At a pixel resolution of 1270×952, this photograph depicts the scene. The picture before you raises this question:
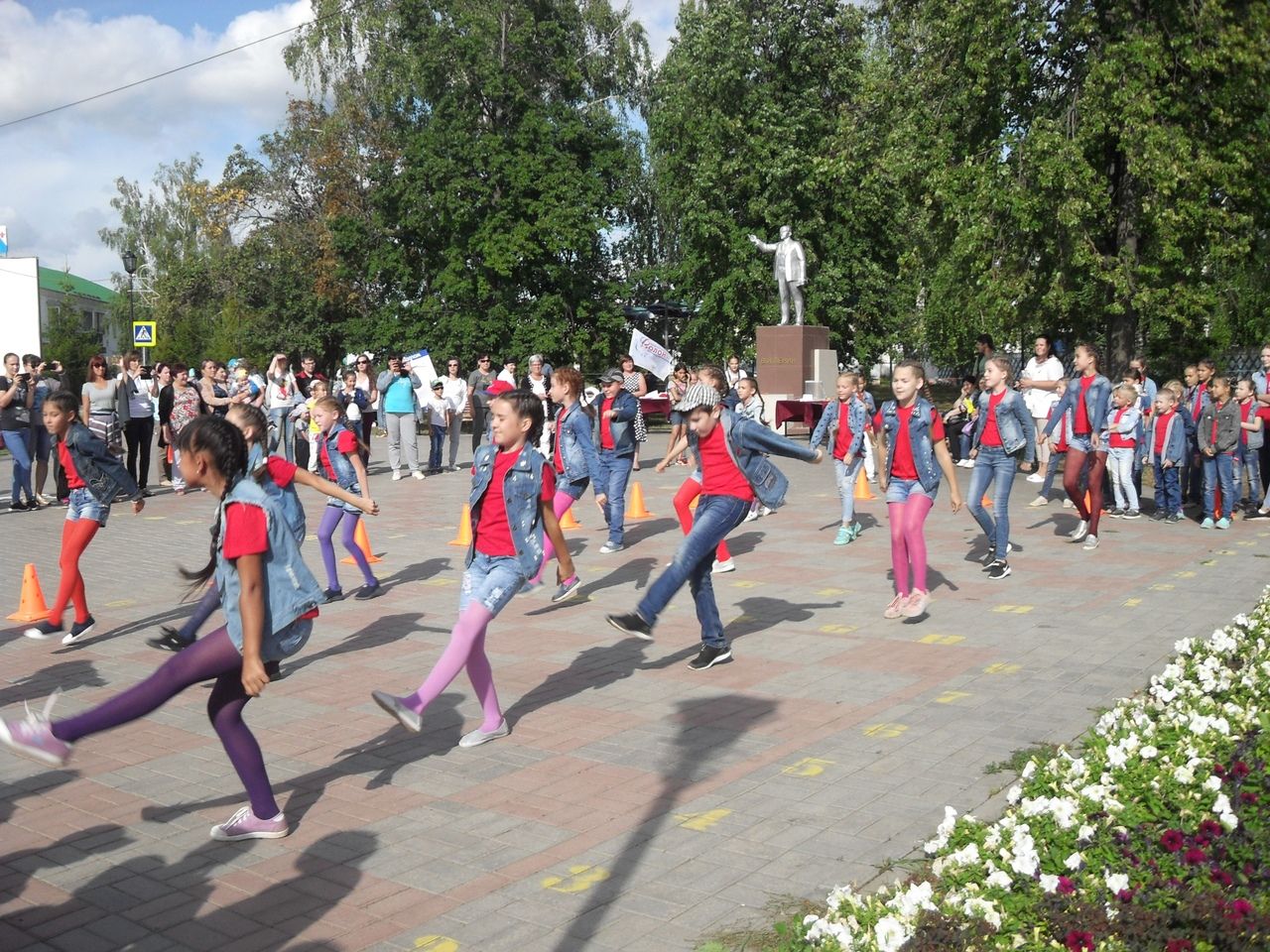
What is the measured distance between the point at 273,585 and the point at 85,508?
4.36m

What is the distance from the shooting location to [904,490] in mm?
9180

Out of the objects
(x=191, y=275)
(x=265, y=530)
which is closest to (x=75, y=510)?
(x=265, y=530)

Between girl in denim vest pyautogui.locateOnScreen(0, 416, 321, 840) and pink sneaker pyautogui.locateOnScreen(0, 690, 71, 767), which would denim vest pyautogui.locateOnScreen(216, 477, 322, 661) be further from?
pink sneaker pyautogui.locateOnScreen(0, 690, 71, 767)

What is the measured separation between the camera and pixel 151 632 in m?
9.00

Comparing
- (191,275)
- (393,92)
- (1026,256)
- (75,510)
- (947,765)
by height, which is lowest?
(947,765)

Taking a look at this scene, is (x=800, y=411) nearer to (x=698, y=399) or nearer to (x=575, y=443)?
(x=575, y=443)

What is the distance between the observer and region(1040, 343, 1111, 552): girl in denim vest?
1291 centimetres

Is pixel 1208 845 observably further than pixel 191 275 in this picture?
No

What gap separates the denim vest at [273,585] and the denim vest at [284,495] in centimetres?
8

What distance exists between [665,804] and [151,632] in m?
5.12

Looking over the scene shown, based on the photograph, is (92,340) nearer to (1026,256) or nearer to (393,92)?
(393,92)

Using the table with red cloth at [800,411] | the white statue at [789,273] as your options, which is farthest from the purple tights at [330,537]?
the white statue at [789,273]

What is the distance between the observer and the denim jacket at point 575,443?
11.1 meters

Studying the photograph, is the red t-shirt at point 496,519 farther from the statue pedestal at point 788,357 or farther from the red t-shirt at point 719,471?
the statue pedestal at point 788,357
